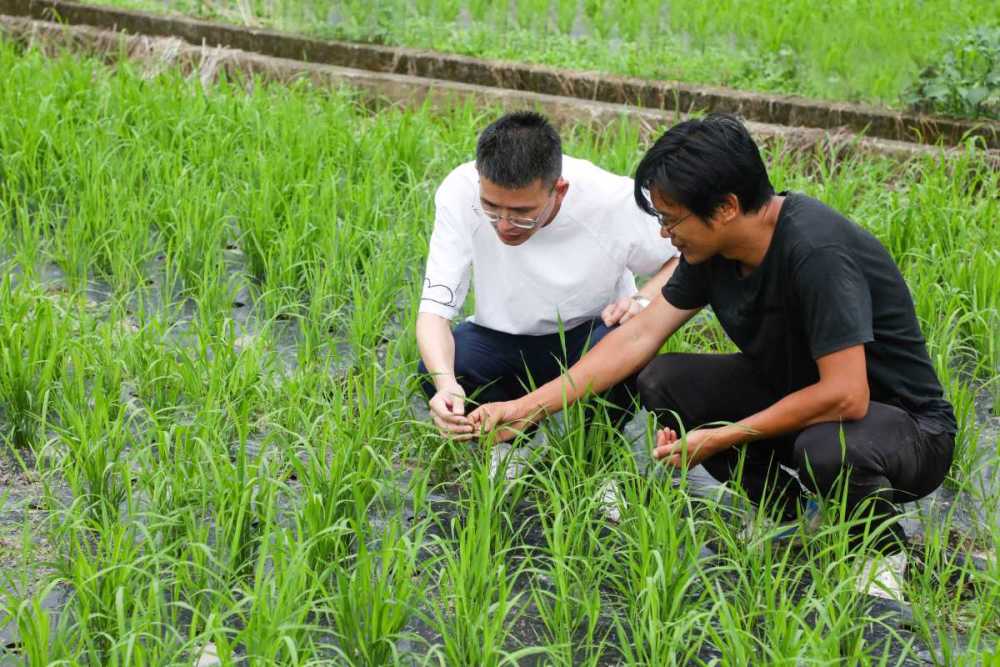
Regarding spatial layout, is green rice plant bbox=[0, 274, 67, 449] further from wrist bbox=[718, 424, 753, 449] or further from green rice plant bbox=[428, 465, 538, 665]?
wrist bbox=[718, 424, 753, 449]

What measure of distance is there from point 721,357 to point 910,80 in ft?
9.48

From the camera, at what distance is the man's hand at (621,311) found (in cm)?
306

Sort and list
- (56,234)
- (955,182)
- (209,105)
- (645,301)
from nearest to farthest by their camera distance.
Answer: (645,301) < (56,234) < (955,182) < (209,105)

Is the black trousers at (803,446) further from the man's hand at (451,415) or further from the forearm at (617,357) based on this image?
the man's hand at (451,415)

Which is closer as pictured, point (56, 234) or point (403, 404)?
point (403, 404)

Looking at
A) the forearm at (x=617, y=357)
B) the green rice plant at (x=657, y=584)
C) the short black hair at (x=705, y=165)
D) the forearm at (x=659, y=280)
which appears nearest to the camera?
the green rice plant at (x=657, y=584)

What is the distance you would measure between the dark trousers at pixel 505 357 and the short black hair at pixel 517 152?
51cm

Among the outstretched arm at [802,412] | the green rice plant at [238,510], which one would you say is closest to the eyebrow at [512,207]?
the outstretched arm at [802,412]

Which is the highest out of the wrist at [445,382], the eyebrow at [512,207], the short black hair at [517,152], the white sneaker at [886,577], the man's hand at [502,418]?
the short black hair at [517,152]

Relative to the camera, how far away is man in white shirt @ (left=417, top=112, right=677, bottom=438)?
3027 mm

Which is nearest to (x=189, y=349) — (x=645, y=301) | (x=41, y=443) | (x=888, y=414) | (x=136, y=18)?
(x=41, y=443)

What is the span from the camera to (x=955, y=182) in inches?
170

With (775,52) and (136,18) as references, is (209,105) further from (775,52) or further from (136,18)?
(775,52)

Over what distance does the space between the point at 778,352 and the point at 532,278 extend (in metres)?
0.65
